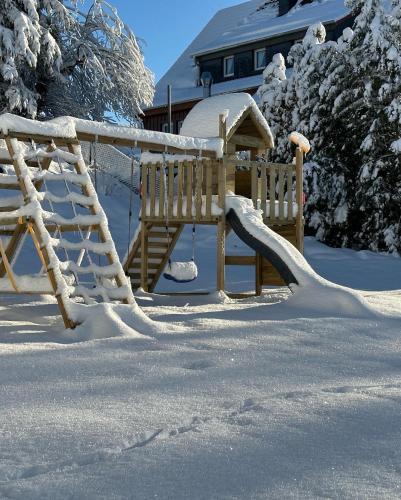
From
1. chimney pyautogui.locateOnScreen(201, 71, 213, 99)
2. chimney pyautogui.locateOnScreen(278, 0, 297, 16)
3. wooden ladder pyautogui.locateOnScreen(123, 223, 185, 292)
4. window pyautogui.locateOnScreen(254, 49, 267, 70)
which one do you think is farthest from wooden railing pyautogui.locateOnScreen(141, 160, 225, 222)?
chimney pyautogui.locateOnScreen(278, 0, 297, 16)

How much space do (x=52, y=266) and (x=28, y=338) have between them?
79 centimetres

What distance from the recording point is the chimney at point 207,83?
1158 inches

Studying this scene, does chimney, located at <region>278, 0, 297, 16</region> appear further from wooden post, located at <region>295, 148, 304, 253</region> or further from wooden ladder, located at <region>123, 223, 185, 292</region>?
wooden ladder, located at <region>123, 223, 185, 292</region>

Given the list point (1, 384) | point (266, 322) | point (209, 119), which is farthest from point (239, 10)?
point (1, 384)

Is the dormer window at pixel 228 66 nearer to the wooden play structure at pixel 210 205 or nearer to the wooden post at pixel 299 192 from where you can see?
the wooden play structure at pixel 210 205

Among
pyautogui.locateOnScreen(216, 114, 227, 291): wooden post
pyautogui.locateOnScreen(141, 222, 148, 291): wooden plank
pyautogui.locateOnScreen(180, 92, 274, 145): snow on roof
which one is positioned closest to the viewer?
pyautogui.locateOnScreen(216, 114, 227, 291): wooden post

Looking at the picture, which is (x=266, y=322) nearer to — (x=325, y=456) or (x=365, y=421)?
(x=365, y=421)

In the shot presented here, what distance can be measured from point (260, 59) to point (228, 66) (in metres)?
1.99

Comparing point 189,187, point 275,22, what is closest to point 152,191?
point 189,187

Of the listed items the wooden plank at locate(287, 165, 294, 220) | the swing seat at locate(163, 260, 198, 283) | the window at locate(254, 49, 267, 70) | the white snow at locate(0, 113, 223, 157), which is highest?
the window at locate(254, 49, 267, 70)

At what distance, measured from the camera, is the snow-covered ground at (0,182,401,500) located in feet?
A: 8.68

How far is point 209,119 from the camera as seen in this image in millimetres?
10992

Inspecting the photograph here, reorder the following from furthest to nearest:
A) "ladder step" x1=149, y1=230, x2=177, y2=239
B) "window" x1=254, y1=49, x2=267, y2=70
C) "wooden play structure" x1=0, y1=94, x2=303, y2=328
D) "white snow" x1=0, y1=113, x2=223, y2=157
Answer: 1. "window" x1=254, y1=49, x2=267, y2=70
2. "ladder step" x1=149, y1=230, x2=177, y2=239
3. "white snow" x1=0, y1=113, x2=223, y2=157
4. "wooden play structure" x1=0, y1=94, x2=303, y2=328

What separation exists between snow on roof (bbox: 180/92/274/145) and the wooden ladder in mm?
1637
